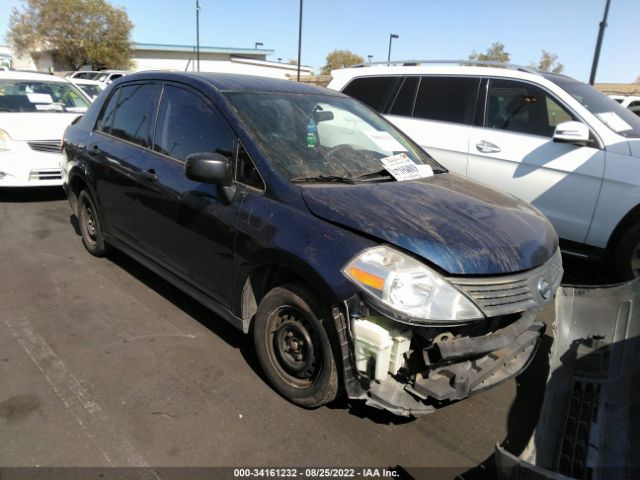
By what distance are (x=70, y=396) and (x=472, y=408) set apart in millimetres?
2362

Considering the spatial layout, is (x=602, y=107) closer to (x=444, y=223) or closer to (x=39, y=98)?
(x=444, y=223)

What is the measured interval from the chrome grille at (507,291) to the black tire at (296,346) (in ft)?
2.36

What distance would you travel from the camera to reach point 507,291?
7.73 ft

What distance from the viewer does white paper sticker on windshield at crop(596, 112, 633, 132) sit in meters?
4.64

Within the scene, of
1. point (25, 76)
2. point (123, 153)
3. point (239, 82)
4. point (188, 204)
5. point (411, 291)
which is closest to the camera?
→ point (411, 291)

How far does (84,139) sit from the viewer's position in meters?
4.64

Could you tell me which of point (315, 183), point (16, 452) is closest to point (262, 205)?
point (315, 183)

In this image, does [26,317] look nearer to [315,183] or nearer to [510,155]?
[315,183]

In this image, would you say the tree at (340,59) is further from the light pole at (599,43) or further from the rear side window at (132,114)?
the rear side window at (132,114)

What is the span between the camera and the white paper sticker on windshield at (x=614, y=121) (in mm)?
4641

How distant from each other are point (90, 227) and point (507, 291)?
13.7 ft

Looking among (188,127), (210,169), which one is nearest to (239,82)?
(188,127)

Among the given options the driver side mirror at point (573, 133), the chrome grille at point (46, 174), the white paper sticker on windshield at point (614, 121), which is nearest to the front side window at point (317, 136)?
the driver side mirror at point (573, 133)

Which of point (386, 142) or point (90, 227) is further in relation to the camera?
point (90, 227)
